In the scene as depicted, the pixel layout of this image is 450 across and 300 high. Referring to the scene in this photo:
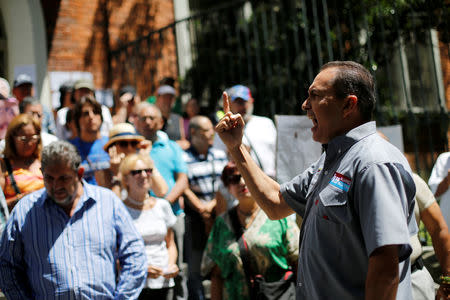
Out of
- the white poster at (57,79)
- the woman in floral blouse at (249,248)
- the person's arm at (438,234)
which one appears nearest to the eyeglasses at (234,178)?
the woman in floral blouse at (249,248)

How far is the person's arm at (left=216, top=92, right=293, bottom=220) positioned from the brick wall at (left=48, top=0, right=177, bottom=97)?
6242 mm

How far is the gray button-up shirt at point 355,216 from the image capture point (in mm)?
2035

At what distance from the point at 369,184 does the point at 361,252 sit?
281mm

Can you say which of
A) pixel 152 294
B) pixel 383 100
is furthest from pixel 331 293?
pixel 383 100

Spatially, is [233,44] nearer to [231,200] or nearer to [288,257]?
[231,200]

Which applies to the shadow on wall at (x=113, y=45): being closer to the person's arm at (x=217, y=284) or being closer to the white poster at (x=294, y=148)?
the white poster at (x=294, y=148)

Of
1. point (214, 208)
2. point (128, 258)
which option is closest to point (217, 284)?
point (128, 258)

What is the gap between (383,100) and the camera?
9508 millimetres

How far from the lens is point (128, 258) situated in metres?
3.64

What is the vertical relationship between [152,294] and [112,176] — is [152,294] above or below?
below

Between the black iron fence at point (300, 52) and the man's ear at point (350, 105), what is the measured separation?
3.09m

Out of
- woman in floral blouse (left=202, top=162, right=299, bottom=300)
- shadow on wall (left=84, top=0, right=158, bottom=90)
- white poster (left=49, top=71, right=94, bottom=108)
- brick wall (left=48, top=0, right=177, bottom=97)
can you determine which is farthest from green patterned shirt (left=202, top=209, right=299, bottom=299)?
shadow on wall (left=84, top=0, right=158, bottom=90)

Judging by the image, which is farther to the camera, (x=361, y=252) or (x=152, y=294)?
(x=152, y=294)

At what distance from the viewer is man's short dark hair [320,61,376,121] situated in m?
2.29
